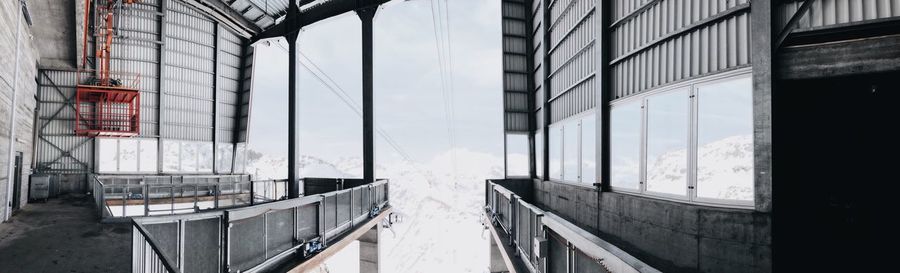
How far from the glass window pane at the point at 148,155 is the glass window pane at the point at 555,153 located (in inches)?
1009

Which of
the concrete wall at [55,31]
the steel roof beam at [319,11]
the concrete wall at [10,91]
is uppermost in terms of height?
the steel roof beam at [319,11]

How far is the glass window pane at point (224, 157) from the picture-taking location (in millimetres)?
28939

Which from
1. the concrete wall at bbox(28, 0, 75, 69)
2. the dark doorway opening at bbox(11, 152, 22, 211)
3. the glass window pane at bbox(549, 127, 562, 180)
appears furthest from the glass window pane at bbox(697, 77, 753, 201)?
the concrete wall at bbox(28, 0, 75, 69)

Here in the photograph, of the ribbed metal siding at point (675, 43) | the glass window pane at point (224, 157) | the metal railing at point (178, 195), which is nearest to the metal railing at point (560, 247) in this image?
the ribbed metal siding at point (675, 43)

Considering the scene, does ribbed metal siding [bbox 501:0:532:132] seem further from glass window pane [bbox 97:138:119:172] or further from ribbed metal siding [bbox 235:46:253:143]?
glass window pane [bbox 97:138:119:172]

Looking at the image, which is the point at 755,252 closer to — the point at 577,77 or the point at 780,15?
the point at 780,15

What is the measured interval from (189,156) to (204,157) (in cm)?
109

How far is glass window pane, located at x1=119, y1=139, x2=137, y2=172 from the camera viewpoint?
24.5 m

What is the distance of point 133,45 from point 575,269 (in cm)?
3192

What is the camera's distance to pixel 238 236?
585 centimetres

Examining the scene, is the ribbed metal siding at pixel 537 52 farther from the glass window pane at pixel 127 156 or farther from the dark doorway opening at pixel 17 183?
the glass window pane at pixel 127 156

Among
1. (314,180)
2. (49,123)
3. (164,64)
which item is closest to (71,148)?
(49,123)

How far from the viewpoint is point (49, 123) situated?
23.1 metres

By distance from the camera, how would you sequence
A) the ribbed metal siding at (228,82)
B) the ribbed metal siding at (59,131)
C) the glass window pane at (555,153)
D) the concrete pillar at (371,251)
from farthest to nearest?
1. the ribbed metal siding at (228,82)
2. the ribbed metal siding at (59,131)
3. the glass window pane at (555,153)
4. the concrete pillar at (371,251)
